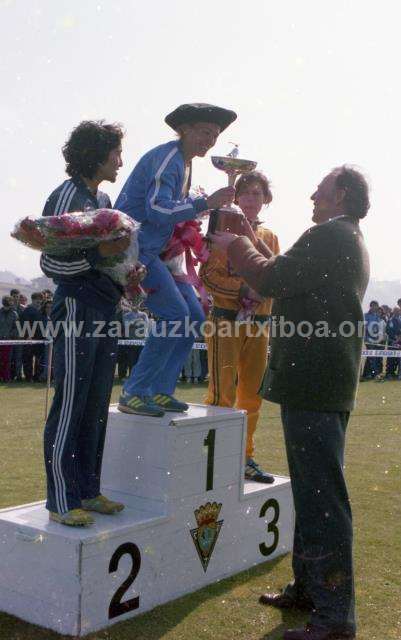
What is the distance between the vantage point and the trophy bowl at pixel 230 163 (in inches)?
145

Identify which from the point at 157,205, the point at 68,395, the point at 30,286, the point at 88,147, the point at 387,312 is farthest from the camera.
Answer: the point at 30,286

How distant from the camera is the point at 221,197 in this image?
3.52 m

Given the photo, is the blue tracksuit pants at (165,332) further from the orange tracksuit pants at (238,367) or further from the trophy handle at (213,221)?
the trophy handle at (213,221)

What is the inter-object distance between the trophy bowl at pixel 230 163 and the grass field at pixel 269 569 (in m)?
2.15

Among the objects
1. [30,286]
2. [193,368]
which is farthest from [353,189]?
[30,286]

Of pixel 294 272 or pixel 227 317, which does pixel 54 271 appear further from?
pixel 227 317

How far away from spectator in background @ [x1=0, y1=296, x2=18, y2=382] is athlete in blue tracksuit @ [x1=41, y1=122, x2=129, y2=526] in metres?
10.7

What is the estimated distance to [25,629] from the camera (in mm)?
2973

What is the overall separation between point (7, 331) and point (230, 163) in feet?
34.9

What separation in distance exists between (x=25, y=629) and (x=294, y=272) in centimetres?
187

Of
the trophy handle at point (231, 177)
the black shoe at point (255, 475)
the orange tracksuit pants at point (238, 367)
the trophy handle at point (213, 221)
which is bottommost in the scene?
the black shoe at point (255, 475)

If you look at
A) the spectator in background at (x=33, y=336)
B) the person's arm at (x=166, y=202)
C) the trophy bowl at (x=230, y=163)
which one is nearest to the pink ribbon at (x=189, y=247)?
the person's arm at (x=166, y=202)

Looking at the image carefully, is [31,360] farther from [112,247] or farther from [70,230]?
[70,230]

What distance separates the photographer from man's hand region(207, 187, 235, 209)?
11.5ft
